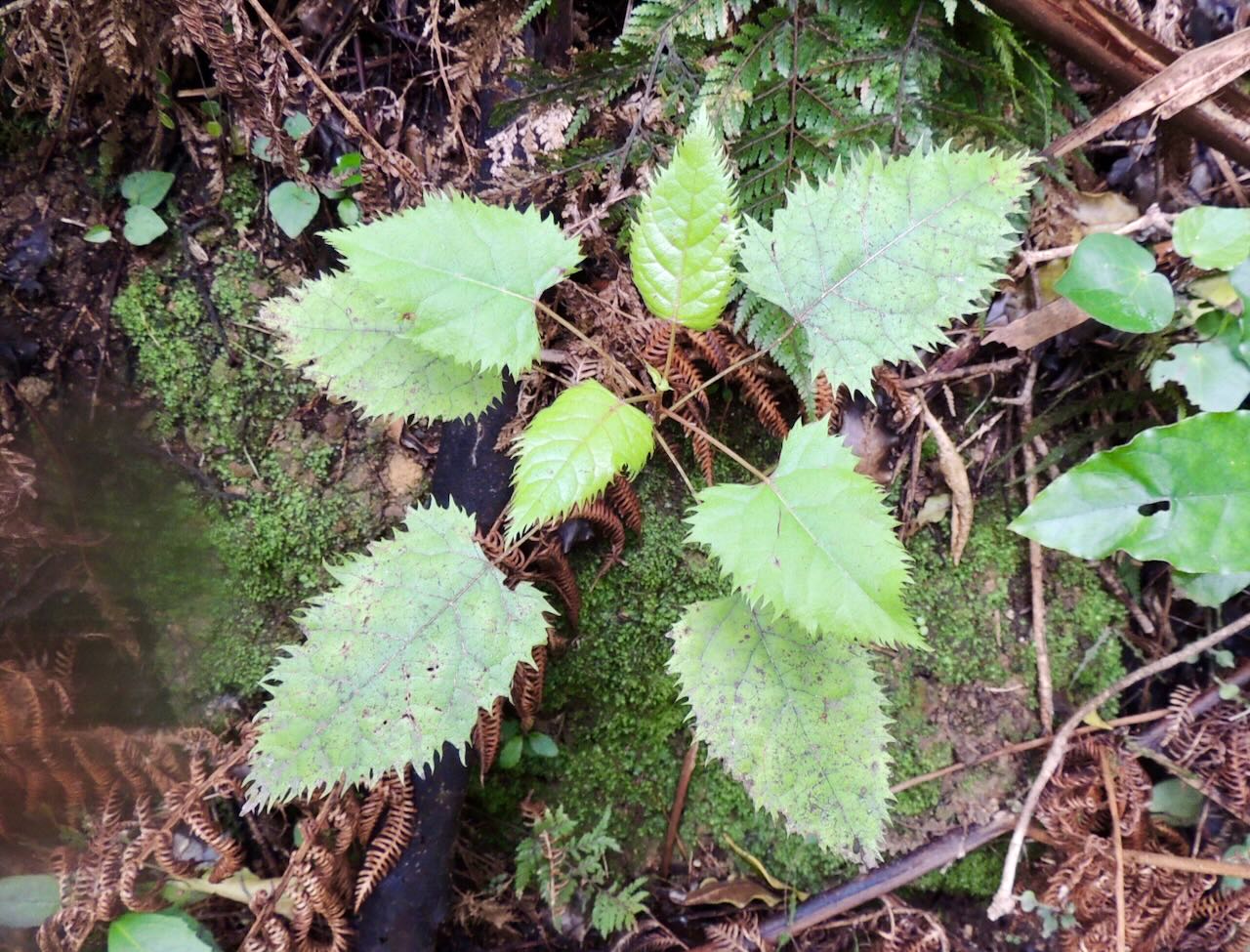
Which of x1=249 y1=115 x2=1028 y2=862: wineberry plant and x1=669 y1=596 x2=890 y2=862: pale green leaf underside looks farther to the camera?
x1=669 y1=596 x2=890 y2=862: pale green leaf underside

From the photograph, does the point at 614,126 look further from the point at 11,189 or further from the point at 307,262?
the point at 11,189

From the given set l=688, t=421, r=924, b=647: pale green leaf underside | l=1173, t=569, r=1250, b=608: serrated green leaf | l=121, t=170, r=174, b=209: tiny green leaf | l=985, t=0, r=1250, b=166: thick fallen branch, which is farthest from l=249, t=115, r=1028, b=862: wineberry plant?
l=1173, t=569, r=1250, b=608: serrated green leaf

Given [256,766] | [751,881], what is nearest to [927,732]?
[751,881]

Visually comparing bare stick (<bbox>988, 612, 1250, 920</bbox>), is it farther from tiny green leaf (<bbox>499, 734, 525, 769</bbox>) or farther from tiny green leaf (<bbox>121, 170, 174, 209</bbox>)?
tiny green leaf (<bbox>121, 170, 174, 209</bbox>)

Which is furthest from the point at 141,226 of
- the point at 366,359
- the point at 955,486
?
the point at 955,486

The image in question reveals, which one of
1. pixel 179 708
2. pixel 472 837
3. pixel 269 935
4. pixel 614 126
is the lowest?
pixel 472 837
